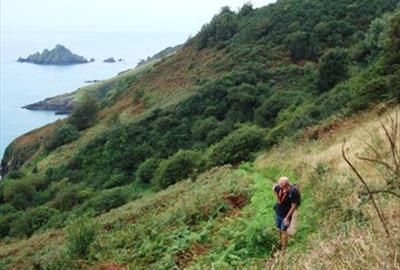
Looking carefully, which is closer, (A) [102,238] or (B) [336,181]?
(B) [336,181]

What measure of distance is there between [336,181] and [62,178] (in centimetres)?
3857

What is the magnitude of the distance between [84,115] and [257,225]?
56929 millimetres

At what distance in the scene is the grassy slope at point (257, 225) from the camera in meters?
4.85

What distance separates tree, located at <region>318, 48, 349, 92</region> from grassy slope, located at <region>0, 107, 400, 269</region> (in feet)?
64.0

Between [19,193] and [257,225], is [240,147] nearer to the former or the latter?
[257,225]

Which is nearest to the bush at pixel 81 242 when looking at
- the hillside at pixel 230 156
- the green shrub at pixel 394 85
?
the hillside at pixel 230 156

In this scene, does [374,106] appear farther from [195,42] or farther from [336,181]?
[195,42]

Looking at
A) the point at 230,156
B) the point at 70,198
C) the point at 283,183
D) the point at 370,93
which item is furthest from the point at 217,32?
the point at 283,183

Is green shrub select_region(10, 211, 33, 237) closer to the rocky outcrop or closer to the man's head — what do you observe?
the man's head

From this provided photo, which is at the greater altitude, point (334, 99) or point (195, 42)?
point (195, 42)

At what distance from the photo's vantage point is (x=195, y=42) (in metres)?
70.3

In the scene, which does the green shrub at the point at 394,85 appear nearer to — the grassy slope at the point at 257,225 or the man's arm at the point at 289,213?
the grassy slope at the point at 257,225

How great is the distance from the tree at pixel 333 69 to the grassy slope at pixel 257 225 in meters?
19.5

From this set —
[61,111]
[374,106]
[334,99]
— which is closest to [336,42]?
[334,99]
